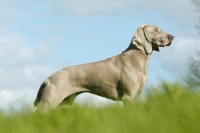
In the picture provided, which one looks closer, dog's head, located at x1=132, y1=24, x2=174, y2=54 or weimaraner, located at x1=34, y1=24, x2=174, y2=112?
weimaraner, located at x1=34, y1=24, x2=174, y2=112

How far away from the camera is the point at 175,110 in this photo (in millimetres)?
3941

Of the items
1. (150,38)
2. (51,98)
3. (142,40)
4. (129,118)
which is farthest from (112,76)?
(129,118)

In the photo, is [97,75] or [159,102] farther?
[97,75]

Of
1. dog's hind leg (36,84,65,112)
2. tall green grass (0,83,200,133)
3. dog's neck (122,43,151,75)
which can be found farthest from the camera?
dog's neck (122,43,151,75)

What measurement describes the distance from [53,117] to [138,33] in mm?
5584

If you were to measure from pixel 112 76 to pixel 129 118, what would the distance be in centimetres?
610

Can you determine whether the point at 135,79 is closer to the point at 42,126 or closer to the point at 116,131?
the point at 42,126

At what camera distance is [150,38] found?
10125 mm

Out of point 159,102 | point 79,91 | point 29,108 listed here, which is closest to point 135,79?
point 79,91

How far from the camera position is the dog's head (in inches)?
394

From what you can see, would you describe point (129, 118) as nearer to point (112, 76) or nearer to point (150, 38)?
point (112, 76)

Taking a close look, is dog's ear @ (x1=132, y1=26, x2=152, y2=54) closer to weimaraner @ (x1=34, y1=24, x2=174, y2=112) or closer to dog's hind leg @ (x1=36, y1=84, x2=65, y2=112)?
weimaraner @ (x1=34, y1=24, x2=174, y2=112)

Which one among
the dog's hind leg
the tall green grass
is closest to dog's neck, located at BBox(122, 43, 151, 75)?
the dog's hind leg

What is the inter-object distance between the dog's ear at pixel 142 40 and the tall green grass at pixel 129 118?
16.2ft
